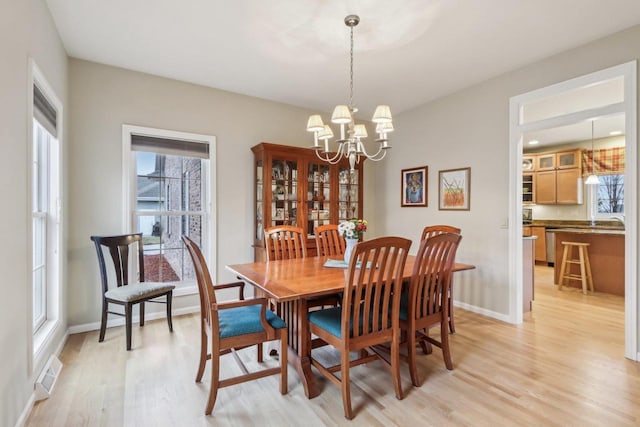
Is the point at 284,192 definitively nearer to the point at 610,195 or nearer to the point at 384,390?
the point at 384,390

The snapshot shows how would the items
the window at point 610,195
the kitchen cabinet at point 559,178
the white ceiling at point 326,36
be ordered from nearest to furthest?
the white ceiling at point 326,36
the window at point 610,195
the kitchen cabinet at point 559,178

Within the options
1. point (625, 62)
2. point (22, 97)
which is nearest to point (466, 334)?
point (625, 62)

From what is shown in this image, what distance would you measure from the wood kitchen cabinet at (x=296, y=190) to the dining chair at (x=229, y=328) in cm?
172

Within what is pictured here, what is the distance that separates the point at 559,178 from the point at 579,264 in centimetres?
264

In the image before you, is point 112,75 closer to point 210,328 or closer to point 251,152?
→ point 251,152

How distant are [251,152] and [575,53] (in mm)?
3521

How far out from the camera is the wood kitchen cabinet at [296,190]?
12.9 feet

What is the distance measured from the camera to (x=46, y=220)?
2.65 m

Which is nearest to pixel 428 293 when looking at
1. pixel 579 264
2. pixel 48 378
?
pixel 48 378

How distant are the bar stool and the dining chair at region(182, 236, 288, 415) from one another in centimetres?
478

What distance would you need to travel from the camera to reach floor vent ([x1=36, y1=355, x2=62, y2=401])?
204 centimetres

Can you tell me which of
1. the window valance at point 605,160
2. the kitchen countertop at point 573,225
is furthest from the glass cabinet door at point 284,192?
the window valance at point 605,160

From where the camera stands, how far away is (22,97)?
1.84m

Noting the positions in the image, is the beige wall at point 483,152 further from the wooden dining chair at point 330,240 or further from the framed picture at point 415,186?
the wooden dining chair at point 330,240
